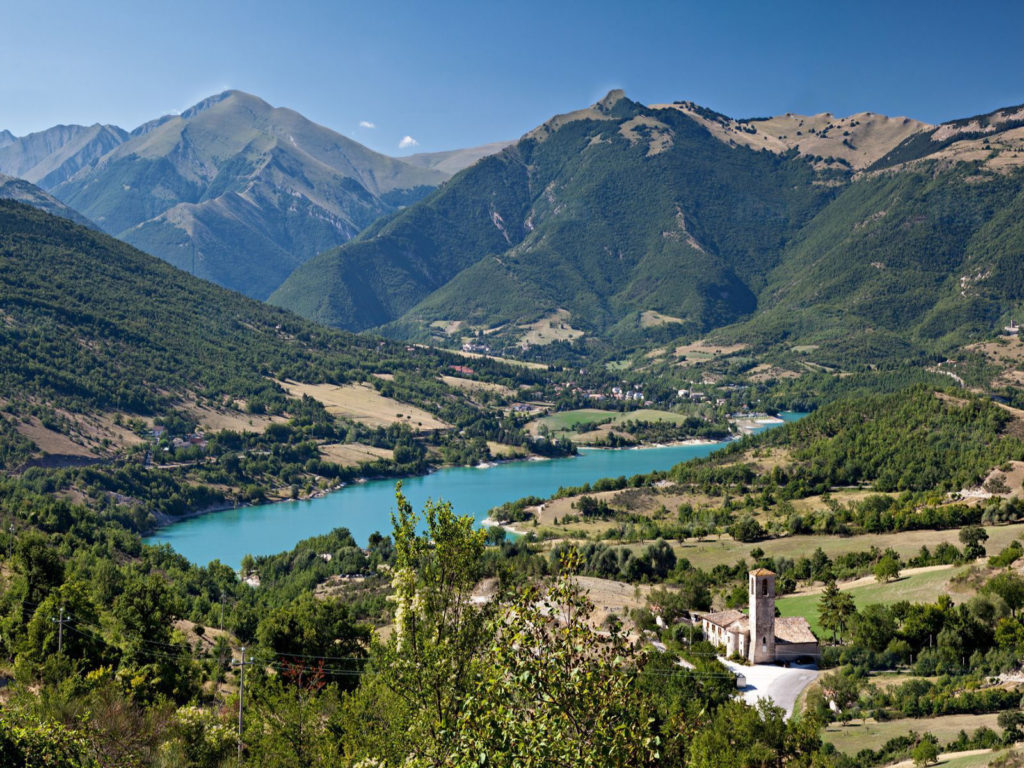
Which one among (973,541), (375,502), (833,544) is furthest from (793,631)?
(375,502)

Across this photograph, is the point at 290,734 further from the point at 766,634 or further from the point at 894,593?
the point at 894,593

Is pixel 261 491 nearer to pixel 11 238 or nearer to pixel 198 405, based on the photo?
pixel 198 405

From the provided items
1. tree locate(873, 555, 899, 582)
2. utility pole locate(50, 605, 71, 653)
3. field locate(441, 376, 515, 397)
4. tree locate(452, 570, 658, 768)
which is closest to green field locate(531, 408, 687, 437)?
field locate(441, 376, 515, 397)

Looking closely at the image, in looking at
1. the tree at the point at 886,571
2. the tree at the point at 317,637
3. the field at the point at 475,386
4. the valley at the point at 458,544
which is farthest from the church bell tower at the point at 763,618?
the field at the point at 475,386

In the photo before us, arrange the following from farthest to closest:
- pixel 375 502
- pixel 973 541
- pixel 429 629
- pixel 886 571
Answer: pixel 375 502, pixel 973 541, pixel 886 571, pixel 429 629

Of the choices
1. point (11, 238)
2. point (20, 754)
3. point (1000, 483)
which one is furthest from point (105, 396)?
point (20, 754)

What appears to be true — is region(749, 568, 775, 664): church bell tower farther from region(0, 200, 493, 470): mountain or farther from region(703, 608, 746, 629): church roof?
region(0, 200, 493, 470): mountain

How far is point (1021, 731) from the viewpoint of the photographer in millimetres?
24312

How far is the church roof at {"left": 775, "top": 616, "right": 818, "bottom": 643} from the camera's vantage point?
34.7 m

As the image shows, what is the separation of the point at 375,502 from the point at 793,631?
67076 mm

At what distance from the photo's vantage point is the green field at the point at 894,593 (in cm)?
3881

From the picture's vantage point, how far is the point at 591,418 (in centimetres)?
15325

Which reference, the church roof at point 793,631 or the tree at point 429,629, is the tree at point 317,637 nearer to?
the church roof at point 793,631

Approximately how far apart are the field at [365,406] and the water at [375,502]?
54.8ft
